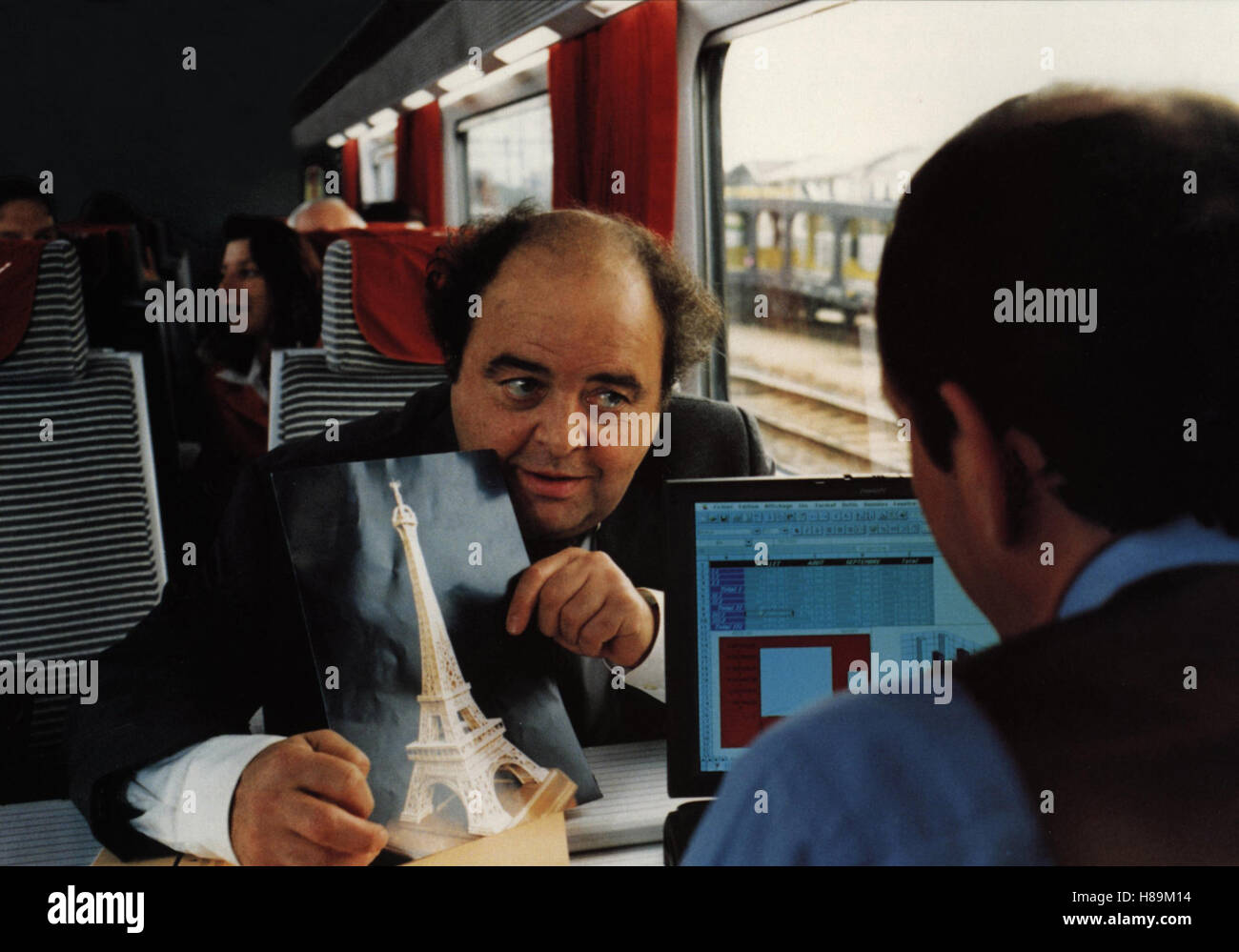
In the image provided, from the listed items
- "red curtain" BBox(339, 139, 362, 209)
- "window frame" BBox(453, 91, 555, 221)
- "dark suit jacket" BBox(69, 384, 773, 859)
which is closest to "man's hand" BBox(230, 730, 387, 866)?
"dark suit jacket" BBox(69, 384, 773, 859)

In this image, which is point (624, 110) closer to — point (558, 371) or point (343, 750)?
point (558, 371)

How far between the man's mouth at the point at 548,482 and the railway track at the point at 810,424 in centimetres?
113

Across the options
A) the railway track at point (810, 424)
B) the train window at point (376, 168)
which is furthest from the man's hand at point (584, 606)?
the train window at point (376, 168)

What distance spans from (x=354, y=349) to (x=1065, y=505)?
1.73 metres

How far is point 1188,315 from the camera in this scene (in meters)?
0.63

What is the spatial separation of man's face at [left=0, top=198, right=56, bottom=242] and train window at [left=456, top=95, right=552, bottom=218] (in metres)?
2.12

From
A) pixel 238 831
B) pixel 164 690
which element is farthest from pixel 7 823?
pixel 238 831

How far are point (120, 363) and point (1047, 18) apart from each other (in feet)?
6.21

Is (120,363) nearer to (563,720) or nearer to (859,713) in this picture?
(563,720)

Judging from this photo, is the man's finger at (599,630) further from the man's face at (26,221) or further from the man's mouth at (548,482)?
the man's face at (26,221)

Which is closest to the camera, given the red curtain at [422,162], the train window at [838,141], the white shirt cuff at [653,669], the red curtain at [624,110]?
the white shirt cuff at [653,669]

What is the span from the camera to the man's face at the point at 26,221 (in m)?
1.59

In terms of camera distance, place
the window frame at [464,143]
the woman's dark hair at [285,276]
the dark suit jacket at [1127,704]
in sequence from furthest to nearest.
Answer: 1. the window frame at [464,143]
2. the woman's dark hair at [285,276]
3. the dark suit jacket at [1127,704]

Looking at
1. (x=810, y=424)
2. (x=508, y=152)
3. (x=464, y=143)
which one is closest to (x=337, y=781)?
(x=810, y=424)
